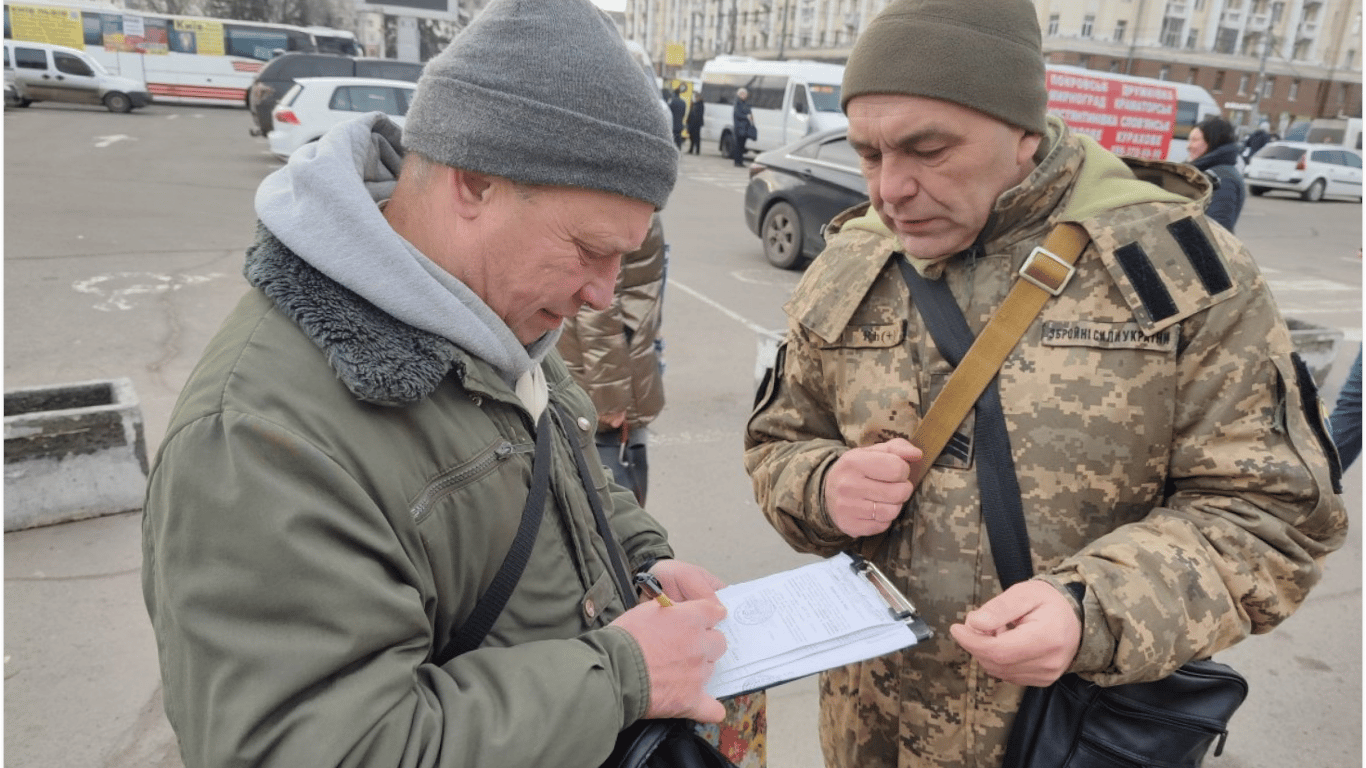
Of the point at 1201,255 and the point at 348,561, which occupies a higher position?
the point at 1201,255

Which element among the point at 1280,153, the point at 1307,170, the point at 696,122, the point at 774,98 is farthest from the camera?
the point at 696,122

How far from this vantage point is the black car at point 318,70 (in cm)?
1938

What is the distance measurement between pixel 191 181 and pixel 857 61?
13874 mm

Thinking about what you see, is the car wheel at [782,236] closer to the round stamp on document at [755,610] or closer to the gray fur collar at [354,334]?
the round stamp on document at [755,610]

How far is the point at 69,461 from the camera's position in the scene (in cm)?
344

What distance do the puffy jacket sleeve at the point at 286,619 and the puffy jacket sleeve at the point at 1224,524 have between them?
0.87m

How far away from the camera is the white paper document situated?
125 centimetres

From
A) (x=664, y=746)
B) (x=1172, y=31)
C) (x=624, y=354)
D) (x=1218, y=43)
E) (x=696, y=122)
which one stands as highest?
(x=1172, y=31)

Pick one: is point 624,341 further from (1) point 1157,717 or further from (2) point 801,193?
(2) point 801,193

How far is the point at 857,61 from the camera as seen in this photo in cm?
146

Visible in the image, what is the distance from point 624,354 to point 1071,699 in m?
1.98

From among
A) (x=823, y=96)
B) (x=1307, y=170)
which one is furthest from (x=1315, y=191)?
(x=823, y=96)

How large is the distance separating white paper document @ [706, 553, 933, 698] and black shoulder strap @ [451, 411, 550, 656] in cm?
33

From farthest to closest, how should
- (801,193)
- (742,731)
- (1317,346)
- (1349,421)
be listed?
A: (801,193)
(1317,346)
(1349,421)
(742,731)
